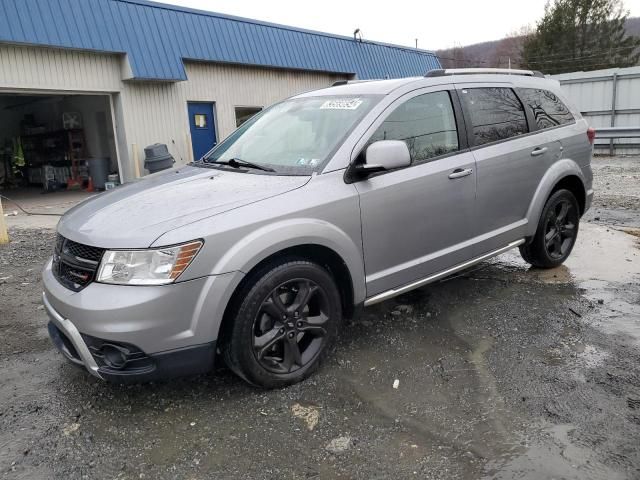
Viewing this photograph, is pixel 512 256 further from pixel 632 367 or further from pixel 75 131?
pixel 75 131

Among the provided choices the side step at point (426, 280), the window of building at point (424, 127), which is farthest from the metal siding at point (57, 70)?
the side step at point (426, 280)

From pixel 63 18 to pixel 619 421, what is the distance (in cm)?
1213

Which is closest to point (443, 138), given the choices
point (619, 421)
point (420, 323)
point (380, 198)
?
point (380, 198)

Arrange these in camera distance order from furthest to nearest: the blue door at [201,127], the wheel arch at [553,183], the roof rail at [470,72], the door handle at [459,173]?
the blue door at [201,127] → the wheel arch at [553,183] → the roof rail at [470,72] → the door handle at [459,173]

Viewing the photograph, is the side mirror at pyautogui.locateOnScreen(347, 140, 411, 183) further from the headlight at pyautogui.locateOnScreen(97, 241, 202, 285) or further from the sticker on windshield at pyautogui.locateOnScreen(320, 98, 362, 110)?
the headlight at pyautogui.locateOnScreen(97, 241, 202, 285)

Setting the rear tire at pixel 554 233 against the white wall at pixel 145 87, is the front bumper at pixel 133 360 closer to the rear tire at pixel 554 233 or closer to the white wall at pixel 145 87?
the rear tire at pixel 554 233

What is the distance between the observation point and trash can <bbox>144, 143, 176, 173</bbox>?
41.2ft

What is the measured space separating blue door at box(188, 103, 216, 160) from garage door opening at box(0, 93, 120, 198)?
2177 millimetres

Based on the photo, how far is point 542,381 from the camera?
323cm

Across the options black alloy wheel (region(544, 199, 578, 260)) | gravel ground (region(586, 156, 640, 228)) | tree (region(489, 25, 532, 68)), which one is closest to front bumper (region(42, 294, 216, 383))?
black alloy wheel (region(544, 199, 578, 260))

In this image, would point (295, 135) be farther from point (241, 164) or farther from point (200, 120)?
point (200, 120)

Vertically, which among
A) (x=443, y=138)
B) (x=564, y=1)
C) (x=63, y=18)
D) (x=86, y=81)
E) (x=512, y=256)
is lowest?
(x=512, y=256)

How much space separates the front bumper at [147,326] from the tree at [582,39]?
43.4m

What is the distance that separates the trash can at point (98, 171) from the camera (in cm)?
1509
